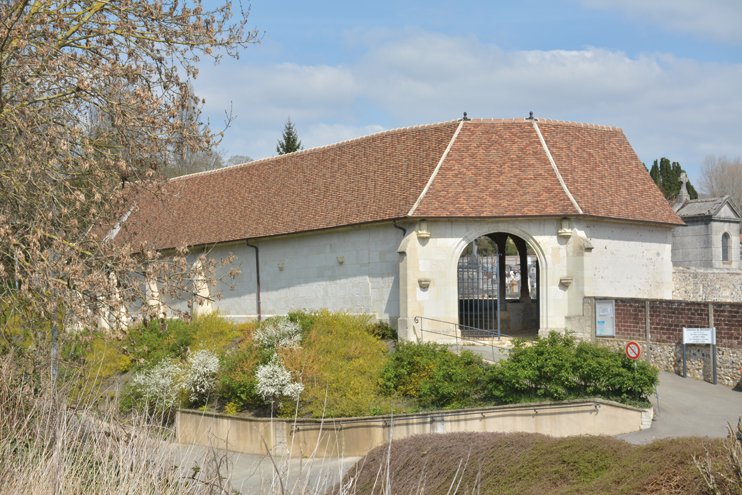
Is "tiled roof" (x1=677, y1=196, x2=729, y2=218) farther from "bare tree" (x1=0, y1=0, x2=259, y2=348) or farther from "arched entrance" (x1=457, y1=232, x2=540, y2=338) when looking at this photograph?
"bare tree" (x1=0, y1=0, x2=259, y2=348)

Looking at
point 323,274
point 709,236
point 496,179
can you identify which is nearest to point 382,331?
point 323,274

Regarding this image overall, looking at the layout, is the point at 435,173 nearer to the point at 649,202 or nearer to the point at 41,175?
the point at 649,202

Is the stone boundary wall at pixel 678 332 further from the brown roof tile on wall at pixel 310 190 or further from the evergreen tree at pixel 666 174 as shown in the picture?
the evergreen tree at pixel 666 174

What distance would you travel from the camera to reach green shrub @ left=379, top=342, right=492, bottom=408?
1675 cm

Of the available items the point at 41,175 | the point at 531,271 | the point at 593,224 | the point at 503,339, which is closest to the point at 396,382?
the point at 503,339

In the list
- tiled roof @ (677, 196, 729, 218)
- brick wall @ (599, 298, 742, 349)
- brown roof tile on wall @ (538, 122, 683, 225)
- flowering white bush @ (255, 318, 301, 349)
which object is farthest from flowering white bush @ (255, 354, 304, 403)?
tiled roof @ (677, 196, 729, 218)

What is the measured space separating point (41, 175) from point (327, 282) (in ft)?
51.7

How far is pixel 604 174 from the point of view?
79.9 ft

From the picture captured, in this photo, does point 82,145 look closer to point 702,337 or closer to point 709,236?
point 702,337

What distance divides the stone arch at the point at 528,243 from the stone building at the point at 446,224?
0.12 feet

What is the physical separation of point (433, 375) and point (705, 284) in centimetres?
1626

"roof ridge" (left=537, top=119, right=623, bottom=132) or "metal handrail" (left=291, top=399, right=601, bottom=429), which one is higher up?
"roof ridge" (left=537, top=119, right=623, bottom=132)

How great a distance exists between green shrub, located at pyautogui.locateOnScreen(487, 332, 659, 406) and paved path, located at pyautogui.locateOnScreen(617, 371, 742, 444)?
774 millimetres

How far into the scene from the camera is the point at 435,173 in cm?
2308
